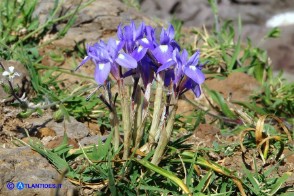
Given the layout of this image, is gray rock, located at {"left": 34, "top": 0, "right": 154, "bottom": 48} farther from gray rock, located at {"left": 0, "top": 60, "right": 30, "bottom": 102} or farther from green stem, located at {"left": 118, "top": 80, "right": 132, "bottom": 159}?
green stem, located at {"left": 118, "top": 80, "right": 132, "bottom": 159}

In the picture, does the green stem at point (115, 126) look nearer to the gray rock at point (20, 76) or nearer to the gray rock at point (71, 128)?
the gray rock at point (71, 128)

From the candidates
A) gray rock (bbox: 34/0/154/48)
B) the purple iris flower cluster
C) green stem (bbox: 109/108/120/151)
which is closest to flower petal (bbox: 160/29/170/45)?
the purple iris flower cluster

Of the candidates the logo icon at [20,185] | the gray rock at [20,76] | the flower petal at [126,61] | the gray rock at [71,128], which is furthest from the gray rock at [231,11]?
the logo icon at [20,185]

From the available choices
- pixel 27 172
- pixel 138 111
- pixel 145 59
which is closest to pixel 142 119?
pixel 138 111

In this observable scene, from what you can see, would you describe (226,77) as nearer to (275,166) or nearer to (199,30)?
(199,30)

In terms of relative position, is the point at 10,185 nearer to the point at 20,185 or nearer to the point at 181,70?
the point at 20,185

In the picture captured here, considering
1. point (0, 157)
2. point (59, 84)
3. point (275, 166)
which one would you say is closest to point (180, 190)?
point (275, 166)

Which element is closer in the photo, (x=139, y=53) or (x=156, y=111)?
(x=139, y=53)

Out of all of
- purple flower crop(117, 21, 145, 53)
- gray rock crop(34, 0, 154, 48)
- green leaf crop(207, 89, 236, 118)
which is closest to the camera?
purple flower crop(117, 21, 145, 53)
